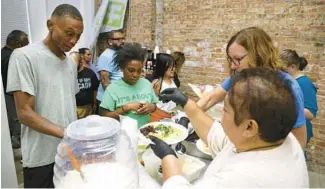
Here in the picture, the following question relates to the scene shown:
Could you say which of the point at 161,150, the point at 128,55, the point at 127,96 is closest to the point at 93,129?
the point at 161,150

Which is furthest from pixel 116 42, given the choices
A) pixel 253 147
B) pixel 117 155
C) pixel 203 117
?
pixel 253 147

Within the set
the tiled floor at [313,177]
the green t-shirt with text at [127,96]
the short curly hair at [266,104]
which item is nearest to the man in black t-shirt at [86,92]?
the tiled floor at [313,177]

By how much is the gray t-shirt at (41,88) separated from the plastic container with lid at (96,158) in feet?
1.05

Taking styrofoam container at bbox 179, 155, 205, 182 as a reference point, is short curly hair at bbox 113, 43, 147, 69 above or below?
above

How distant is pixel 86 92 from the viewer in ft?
10.5

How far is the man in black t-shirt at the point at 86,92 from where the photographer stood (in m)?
3.14

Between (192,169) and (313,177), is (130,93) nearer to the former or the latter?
(192,169)

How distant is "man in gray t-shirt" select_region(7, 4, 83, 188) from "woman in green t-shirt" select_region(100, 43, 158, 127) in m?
0.46

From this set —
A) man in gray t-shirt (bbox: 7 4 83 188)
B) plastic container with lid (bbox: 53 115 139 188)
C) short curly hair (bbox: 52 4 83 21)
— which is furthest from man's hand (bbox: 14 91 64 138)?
short curly hair (bbox: 52 4 83 21)

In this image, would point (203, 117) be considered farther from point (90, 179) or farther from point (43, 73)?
point (43, 73)

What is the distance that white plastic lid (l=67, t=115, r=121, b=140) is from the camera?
108 centimetres

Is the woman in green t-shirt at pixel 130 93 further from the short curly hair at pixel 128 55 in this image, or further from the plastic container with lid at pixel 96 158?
the plastic container with lid at pixel 96 158

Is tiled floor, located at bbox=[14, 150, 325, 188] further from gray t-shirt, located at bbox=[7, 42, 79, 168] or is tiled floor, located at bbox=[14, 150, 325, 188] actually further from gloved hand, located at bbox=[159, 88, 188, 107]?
gloved hand, located at bbox=[159, 88, 188, 107]

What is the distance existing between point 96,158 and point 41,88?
0.58 m
